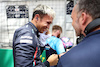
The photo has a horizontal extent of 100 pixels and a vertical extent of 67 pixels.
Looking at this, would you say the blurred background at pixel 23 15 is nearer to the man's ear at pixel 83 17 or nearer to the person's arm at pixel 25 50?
the person's arm at pixel 25 50

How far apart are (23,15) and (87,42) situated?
4835 millimetres

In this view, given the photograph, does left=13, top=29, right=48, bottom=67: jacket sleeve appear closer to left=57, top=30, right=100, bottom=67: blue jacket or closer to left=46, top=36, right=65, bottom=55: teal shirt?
left=57, top=30, right=100, bottom=67: blue jacket

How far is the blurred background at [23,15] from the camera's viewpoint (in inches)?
204

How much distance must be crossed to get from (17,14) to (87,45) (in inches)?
198

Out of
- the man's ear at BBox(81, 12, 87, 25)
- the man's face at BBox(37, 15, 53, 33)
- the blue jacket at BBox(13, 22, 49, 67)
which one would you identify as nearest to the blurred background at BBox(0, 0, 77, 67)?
the man's face at BBox(37, 15, 53, 33)

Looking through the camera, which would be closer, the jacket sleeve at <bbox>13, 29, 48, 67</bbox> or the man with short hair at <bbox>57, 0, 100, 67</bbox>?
the man with short hair at <bbox>57, 0, 100, 67</bbox>

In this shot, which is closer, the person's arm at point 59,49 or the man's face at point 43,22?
the man's face at point 43,22

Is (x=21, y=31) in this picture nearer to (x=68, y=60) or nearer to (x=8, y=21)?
(x=68, y=60)

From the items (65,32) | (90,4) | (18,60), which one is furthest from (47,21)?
(65,32)

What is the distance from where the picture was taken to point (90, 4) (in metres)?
0.95

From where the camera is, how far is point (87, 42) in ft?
2.65

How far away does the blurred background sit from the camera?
517cm

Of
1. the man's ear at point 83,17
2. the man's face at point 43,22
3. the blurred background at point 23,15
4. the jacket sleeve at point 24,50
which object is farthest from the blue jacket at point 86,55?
the blurred background at point 23,15

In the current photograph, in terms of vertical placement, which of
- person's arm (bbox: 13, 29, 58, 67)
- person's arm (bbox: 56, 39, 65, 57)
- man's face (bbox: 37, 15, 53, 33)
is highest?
man's face (bbox: 37, 15, 53, 33)
